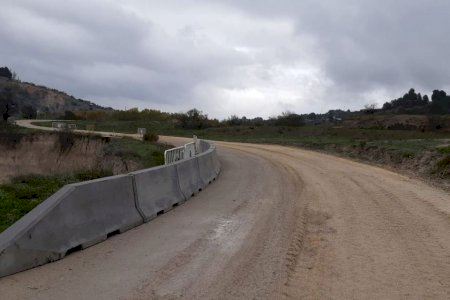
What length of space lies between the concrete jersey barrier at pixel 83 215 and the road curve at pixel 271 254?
19 centimetres

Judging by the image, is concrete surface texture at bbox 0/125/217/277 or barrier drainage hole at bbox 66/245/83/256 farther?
barrier drainage hole at bbox 66/245/83/256

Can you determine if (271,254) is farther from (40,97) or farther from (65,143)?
(40,97)

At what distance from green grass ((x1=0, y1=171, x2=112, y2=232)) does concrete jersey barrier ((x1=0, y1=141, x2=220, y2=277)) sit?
1735 mm

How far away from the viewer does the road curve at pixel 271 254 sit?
6367 mm

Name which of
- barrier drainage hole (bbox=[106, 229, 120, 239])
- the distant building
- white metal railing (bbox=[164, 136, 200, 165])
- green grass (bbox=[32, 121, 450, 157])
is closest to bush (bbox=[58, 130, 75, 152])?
white metal railing (bbox=[164, 136, 200, 165])

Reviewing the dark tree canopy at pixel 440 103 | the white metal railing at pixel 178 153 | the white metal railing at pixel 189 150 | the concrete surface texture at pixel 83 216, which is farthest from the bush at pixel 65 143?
the dark tree canopy at pixel 440 103

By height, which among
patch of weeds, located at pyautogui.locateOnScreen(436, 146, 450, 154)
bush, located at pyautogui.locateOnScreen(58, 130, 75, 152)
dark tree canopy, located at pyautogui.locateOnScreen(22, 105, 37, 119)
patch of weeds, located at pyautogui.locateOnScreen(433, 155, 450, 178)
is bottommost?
dark tree canopy, located at pyautogui.locateOnScreen(22, 105, 37, 119)

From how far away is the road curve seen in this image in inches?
251

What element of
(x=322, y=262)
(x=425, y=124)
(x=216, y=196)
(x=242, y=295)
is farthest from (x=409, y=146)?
(x=425, y=124)

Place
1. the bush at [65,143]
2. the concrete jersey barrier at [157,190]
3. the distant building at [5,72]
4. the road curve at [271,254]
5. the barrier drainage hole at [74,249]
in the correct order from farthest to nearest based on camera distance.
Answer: the distant building at [5,72]
the bush at [65,143]
the concrete jersey barrier at [157,190]
the barrier drainage hole at [74,249]
the road curve at [271,254]

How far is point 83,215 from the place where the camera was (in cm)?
836

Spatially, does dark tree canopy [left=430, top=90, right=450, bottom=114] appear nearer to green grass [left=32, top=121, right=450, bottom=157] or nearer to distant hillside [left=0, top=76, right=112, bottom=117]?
green grass [left=32, top=121, right=450, bottom=157]

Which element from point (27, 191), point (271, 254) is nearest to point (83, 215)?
point (271, 254)

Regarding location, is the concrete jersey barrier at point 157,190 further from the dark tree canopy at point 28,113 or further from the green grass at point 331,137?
the dark tree canopy at point 28,113
